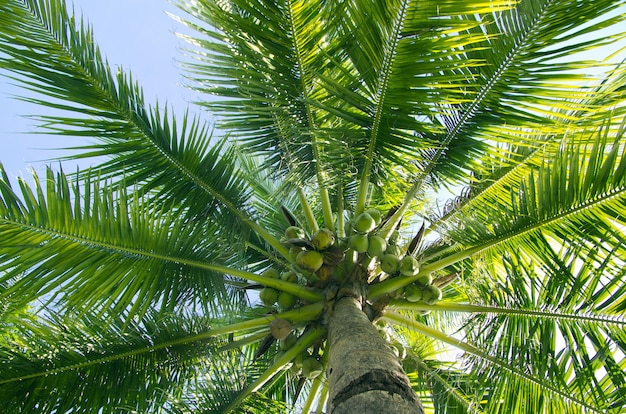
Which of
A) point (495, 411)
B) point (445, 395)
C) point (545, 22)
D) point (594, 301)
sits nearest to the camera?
point (545, 22)

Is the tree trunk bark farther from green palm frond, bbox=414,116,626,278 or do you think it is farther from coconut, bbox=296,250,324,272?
green palm frond, bbox=414,116,626,278

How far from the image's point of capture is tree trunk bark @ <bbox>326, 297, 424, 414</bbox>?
2.04 metres

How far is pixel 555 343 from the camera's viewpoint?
344 cm

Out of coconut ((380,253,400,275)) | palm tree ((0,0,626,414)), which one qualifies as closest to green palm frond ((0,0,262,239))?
palm tree ((0,0,626,414))

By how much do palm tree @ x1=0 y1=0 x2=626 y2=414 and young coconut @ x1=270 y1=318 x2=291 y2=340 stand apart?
0.08m

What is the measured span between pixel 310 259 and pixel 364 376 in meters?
1.10

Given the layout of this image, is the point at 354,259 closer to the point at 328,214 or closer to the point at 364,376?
the point at 328,214

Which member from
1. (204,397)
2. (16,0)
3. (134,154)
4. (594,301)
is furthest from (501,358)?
(16,0)

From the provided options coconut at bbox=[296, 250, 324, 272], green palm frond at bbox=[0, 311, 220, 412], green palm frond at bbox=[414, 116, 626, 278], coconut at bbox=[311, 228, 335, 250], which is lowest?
green palm frond at bbox=[0, 311, 220, 412]

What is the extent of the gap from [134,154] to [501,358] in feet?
9.21

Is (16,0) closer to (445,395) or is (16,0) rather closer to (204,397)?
(204,397)

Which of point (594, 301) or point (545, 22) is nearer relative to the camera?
point (545, 22)

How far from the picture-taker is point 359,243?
10.9 feet

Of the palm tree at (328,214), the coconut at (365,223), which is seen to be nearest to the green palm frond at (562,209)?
the palm tree at (328,214)
